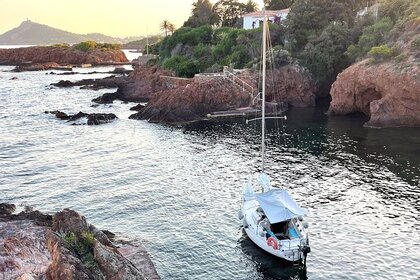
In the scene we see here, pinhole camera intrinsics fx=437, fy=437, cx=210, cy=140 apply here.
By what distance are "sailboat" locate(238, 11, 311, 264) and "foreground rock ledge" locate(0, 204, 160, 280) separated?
25.9 feet

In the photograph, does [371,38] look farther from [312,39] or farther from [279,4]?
[279,4]

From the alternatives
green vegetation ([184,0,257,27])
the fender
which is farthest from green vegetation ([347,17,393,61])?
green vegetation ([184,0,257,27])

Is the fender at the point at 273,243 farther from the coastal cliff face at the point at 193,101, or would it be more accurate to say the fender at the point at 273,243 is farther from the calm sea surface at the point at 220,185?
the coastal cliff face at the point at 193,101

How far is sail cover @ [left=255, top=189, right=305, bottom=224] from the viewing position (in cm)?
3048

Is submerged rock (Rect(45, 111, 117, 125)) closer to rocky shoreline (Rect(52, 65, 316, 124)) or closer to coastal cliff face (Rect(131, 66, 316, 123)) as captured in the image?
rocky shoreline (Rect(52, 65, 316, 124))

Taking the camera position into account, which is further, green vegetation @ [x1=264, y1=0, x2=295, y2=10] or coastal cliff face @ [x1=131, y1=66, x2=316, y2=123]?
green vegetation @ [x1=264, y1=0, x2=295, y2=10]

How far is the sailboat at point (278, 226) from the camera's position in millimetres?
28875

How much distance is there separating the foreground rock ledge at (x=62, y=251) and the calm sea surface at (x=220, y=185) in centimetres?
455

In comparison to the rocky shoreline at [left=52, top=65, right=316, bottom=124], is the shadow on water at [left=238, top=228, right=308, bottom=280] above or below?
below

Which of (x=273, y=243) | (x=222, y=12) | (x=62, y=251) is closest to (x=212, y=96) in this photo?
(x=273, y=243)

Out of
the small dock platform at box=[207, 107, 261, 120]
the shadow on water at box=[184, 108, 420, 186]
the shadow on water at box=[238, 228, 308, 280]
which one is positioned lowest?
the shadow on water at box=[238, 228, 308, 280]

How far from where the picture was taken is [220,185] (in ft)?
142

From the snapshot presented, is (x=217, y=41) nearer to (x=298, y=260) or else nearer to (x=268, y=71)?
(x=268, y=71)

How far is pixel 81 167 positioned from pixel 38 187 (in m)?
6.85
